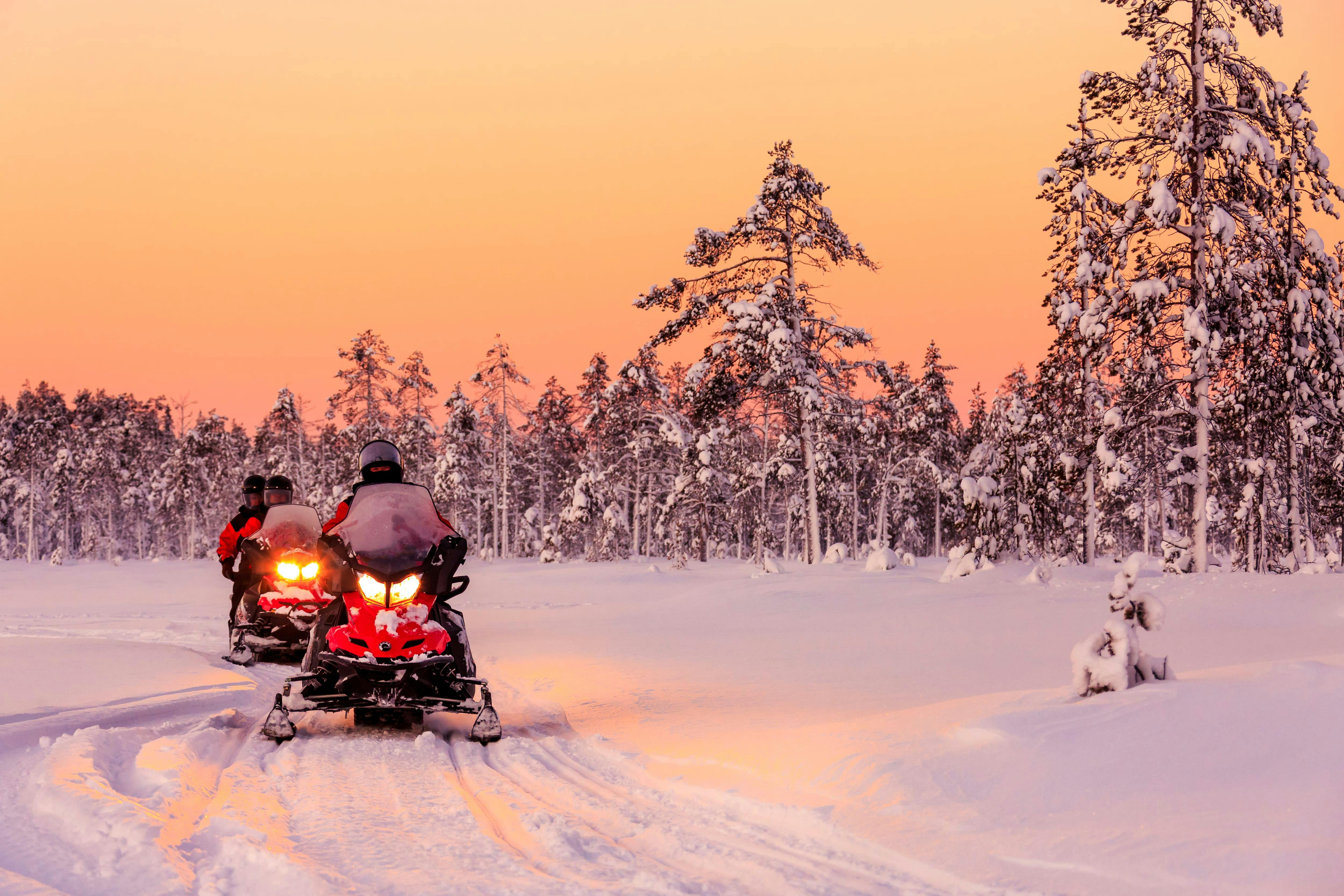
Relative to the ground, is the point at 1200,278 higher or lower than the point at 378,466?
higher

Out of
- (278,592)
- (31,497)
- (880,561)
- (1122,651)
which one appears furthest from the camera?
(31,497)

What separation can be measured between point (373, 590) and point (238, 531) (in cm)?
692

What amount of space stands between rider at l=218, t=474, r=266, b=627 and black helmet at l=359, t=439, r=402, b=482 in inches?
199

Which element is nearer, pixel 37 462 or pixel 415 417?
pixel 415 417

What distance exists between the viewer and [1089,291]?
67.6ft

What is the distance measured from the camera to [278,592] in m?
12.6

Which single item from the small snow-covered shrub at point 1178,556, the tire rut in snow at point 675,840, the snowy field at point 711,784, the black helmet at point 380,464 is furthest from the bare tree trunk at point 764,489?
the tire rut in snow at point 675,840

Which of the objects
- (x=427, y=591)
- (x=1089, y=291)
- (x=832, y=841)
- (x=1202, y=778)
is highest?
(x=1089, y=291)

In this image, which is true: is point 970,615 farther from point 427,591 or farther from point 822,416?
point 822,416

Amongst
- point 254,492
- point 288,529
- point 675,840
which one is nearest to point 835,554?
point 254,492

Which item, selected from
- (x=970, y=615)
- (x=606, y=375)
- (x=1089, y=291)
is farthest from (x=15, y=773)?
(x=606, y=375)

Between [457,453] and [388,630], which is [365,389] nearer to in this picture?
[457,453]

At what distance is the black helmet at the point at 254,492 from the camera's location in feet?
46.5

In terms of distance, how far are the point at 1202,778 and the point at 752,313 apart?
2306 centimetres
